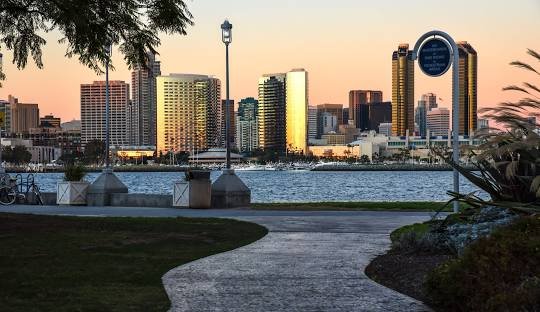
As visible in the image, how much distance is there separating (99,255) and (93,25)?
6.94 metres

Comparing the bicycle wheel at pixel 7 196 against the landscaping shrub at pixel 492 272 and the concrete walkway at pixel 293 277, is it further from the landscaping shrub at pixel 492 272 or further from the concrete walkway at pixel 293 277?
the landscaping shrub at pixel 492 272

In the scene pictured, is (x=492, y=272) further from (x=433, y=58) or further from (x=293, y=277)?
(x=433, y=58)

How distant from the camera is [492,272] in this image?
7660 mm

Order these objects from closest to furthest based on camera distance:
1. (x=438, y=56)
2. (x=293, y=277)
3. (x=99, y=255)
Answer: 1. (x=293, y=277)
2. (x=99, y=255)
3. (x=438, y=56)

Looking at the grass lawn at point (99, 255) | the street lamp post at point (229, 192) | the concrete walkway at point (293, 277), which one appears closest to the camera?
the concrete walkway at point (293, 277)

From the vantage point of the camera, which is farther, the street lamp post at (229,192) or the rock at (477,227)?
the street lamp post at (229,192)

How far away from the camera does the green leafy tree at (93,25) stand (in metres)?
18.0

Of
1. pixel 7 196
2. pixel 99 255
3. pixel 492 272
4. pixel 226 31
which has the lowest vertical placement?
pixel 7 196

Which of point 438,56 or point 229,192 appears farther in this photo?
point 229,192

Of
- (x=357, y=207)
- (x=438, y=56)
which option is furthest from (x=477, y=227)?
(x=357, y=207)

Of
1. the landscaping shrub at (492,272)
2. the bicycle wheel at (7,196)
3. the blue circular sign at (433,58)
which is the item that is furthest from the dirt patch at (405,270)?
the bicycle wheel at (7,196)

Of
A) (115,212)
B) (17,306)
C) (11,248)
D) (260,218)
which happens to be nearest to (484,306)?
(17,306)

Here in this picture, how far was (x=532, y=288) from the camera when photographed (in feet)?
22.9

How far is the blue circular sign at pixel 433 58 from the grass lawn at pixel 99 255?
5.41 m
